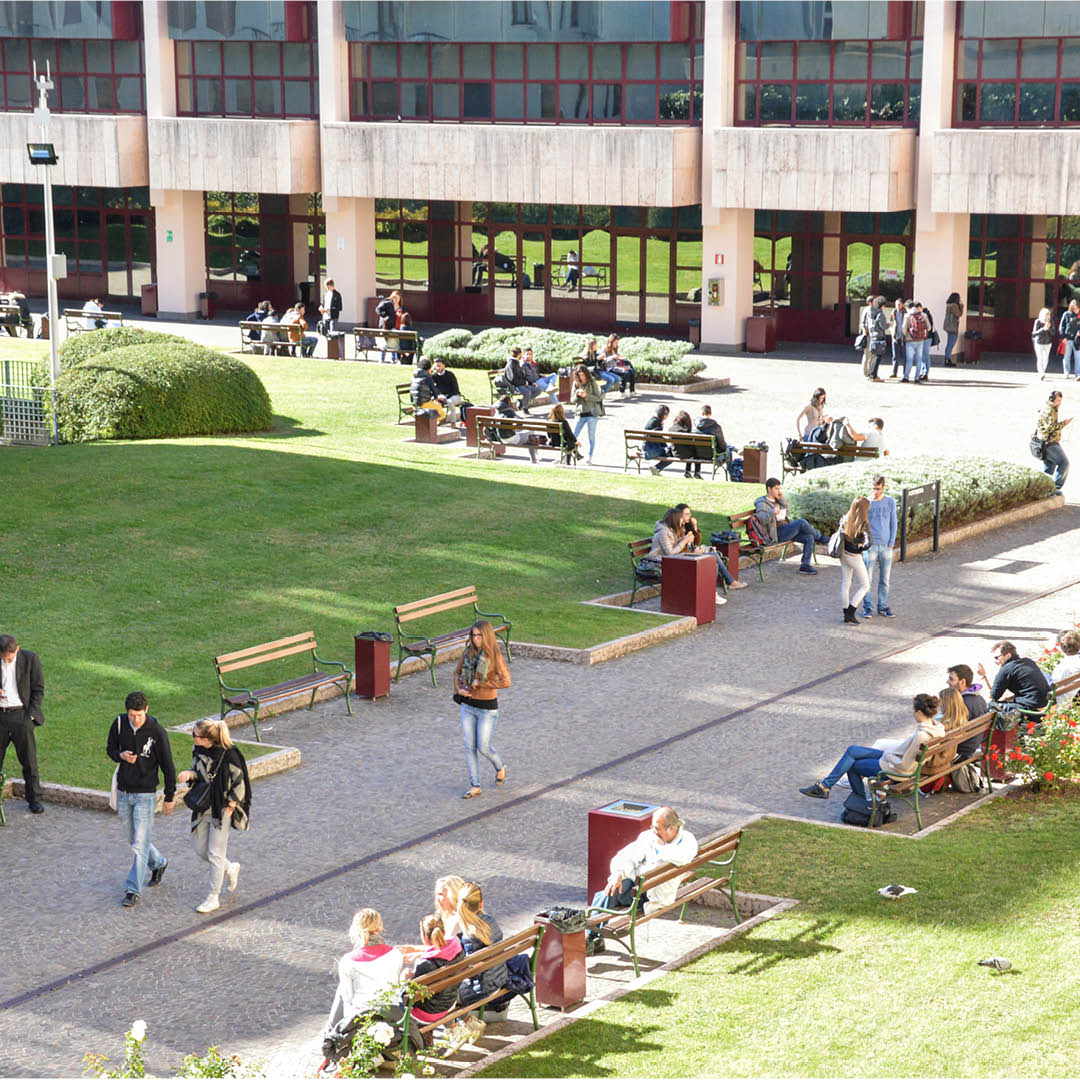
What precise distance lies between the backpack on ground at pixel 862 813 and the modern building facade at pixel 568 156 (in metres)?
27.0

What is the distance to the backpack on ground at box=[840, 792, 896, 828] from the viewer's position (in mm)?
13898

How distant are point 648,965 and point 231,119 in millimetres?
38888

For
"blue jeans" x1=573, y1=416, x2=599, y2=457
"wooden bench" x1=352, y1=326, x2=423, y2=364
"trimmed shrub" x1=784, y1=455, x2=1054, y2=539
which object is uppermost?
"wooden bench" x1=352, y1=326, x2=423, y2=364

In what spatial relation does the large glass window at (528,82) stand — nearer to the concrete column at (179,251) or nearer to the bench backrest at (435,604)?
the concrete column at (179,251)

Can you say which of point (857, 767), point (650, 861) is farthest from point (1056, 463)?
point (650, 861)

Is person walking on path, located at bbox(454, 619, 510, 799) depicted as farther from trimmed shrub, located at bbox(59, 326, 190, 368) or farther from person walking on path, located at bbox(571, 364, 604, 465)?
trimmed shrub, located at bbox(59, 326, 190, 368)

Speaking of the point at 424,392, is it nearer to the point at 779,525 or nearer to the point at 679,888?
the point at 779,525

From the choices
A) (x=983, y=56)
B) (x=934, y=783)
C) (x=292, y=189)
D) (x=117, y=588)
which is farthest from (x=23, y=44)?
(x=934, y=783)

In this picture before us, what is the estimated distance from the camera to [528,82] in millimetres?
44656

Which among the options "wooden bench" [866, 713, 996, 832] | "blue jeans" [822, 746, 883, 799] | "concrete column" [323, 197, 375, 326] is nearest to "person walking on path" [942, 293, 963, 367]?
"concrete column" [323, 197, 375, 326]

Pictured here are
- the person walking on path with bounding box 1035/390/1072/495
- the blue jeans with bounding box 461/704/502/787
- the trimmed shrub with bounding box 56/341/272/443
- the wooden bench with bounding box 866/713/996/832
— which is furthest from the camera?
the trimmed shrub with bounding box 56/341/272/443

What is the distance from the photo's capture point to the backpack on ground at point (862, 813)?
45.6 feet

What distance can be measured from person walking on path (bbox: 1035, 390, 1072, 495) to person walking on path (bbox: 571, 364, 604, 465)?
6.37 m

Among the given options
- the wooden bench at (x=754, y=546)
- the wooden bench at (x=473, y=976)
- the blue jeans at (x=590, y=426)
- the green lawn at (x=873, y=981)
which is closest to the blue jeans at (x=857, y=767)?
the green lawn at (x=873, y=981)
